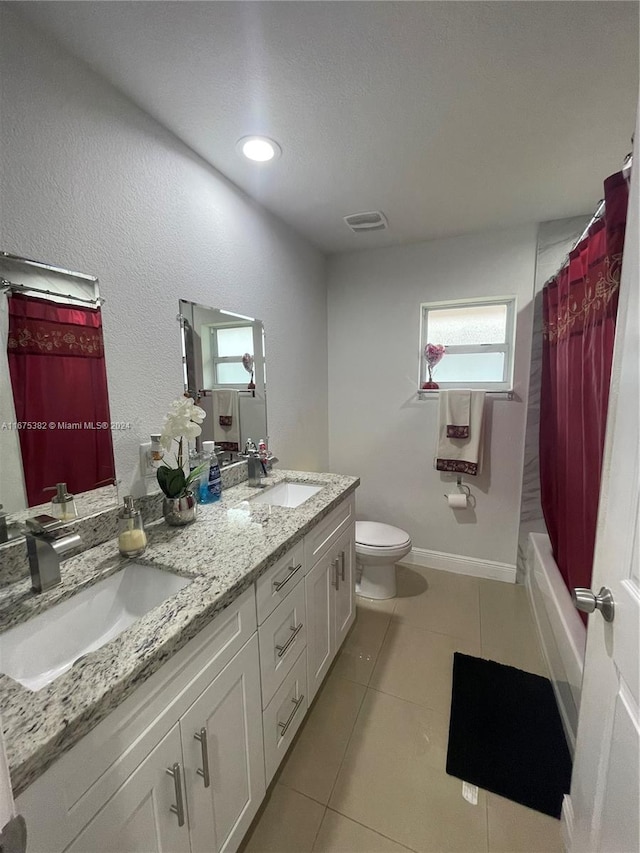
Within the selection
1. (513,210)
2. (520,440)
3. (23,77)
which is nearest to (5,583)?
(23,77)

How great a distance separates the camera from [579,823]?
970mm

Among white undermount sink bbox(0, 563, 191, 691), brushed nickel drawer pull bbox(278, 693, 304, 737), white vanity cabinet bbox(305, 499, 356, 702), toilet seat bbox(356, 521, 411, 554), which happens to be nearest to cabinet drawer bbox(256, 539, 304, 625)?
white vanity cabinet bbox(305, 499, 356, 702)

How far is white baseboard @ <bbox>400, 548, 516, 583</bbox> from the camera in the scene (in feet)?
8.16

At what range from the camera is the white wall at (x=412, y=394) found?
2.32 meters

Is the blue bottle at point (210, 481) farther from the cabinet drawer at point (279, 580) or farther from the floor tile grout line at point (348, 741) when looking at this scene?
the floor tile grout line at point (348, 741)

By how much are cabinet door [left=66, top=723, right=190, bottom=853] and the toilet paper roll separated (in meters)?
2.10

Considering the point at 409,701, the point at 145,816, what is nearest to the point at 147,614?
the point at 145,816

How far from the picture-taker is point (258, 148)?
4.78 ft

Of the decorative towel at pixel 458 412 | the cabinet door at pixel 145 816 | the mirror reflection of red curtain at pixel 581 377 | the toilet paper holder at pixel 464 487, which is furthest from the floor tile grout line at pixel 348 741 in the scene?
the decorative towel at pixel 458 412

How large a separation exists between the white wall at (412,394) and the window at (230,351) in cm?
106

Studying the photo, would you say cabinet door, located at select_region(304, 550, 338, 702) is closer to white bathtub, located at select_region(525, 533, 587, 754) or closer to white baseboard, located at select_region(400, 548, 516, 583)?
white bathtub, located at select_region(525, 533, 587, 754)

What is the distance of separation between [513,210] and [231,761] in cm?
276

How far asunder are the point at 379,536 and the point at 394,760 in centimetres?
110

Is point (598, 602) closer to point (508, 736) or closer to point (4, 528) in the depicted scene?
point (508, 736)
